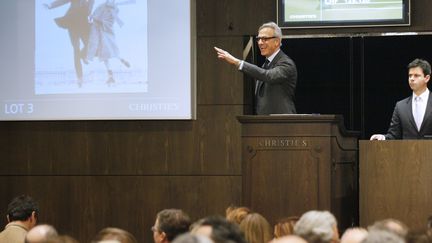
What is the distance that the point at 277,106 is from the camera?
653cm

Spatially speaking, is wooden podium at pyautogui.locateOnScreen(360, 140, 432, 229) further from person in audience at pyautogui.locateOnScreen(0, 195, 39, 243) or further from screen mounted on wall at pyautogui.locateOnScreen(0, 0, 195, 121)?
person in audience at pyautogui.locateOnScreen(0, 195, 39, 243)

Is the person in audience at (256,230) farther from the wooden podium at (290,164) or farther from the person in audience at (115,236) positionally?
the wooden podium at (290,164)

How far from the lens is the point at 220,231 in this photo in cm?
390

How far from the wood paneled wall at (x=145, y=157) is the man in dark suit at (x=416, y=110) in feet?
4.05

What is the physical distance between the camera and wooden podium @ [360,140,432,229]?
6.19 meters

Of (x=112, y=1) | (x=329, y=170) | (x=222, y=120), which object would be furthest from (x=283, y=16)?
(x=329, y=170)

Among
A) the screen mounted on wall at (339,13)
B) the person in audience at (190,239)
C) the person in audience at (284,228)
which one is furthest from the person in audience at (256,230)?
the screen mounted on wall at (339,13)

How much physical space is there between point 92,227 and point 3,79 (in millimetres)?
1642

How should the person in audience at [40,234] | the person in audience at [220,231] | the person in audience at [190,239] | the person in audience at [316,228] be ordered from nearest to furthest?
the person in audience at [190,239]
the person in audience at [220,231]
the person in audience at [316,228]
the person in audience at [40,234]

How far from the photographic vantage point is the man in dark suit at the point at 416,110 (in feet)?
21.9

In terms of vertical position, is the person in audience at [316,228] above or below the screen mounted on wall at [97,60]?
below

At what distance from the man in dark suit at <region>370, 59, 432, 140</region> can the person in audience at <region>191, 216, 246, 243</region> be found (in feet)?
9.59

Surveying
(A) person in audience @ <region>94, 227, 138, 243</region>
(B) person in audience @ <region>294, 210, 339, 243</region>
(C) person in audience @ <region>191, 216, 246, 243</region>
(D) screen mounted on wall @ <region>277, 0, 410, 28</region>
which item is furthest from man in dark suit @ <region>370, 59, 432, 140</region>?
(C) person in audience @ <region>191, 216, 246, 243</region>

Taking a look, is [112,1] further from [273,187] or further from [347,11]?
[273,187]
